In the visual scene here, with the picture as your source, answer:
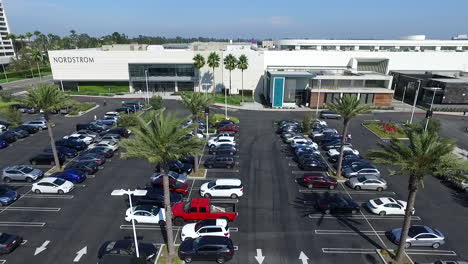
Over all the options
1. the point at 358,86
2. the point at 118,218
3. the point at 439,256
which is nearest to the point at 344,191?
the point at 439,256

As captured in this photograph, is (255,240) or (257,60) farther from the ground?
(257,60)

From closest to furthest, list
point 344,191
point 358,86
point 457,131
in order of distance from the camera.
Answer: point 344,191 < point 457,131 < point 358,86

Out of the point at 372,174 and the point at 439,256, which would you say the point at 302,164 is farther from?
the point at 439,256

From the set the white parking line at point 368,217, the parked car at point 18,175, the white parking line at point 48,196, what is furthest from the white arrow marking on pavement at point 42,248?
the white parking line at point 368,217

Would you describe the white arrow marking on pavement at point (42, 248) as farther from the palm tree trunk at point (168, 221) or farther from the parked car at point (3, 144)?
the parked car at point (3, 144)

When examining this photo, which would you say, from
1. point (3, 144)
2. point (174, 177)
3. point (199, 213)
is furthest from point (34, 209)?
point (3, 144)
